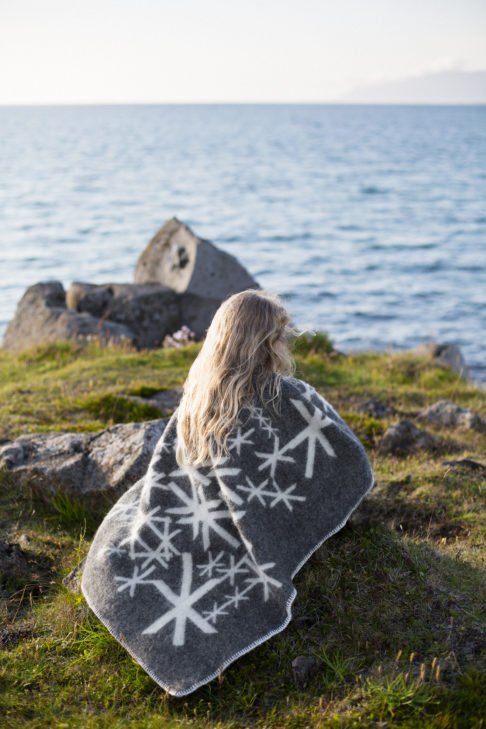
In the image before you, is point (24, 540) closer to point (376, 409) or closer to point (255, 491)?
point (255, 491)

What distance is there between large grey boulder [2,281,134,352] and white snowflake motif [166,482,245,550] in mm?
8515

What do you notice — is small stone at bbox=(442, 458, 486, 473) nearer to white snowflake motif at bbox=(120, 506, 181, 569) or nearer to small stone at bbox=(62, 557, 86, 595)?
white snowflake motif at bbox=(120, 506, 181, 569)

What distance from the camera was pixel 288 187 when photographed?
184ft

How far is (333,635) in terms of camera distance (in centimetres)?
420

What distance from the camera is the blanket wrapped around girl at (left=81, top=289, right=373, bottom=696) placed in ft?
13.3

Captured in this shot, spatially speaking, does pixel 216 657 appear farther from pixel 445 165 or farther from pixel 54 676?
pixel 445 165

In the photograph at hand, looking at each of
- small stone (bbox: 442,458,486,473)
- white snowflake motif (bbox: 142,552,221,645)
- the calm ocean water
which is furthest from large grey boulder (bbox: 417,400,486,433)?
white snowflake motif (bbox: 142,552,221,645)

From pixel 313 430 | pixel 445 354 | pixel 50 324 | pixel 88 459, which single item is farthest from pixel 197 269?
pixel 313 430

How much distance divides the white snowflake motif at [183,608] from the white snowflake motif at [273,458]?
0.82 metres

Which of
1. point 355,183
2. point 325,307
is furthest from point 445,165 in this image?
point 325,307

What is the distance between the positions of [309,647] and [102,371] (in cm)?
703

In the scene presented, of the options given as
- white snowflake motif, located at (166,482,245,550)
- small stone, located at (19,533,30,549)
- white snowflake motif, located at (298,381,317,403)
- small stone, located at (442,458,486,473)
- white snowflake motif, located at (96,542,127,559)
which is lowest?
small stone, located at (19,533,30,549)

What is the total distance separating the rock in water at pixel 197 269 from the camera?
46.8 feet

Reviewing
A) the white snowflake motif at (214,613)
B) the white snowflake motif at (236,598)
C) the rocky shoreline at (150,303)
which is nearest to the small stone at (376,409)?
the white snowflake motif at (236,598)
